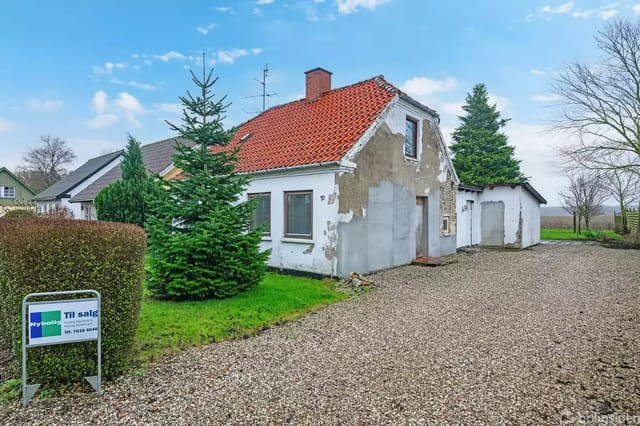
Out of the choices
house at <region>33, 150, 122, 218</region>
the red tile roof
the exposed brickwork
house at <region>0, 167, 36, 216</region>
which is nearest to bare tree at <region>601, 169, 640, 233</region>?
the exposed brickwork

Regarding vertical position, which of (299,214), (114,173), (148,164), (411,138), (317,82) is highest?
(317,82)

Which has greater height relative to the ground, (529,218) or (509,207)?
(509,207)

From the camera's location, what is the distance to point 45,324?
3404 mm

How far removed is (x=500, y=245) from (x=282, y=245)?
12408 millimetres

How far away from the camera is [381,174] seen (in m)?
11.0

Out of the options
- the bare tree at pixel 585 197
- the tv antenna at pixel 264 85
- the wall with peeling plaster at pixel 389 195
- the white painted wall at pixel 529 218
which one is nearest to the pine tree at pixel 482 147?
the bare tree at pixel 585 197

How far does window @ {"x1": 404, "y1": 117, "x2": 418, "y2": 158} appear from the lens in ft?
40.9

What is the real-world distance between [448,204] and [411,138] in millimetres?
3551

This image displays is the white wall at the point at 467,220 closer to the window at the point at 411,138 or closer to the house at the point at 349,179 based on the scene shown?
the house at the point at 349,179

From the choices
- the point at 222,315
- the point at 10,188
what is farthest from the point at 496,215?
the point at 10,188

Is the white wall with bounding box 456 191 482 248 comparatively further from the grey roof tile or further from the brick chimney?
the grey roof tile

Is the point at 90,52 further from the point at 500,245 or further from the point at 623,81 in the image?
the point at 623,81

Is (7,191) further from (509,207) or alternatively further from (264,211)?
(509,207)

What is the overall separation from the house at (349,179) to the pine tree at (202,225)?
136cm
